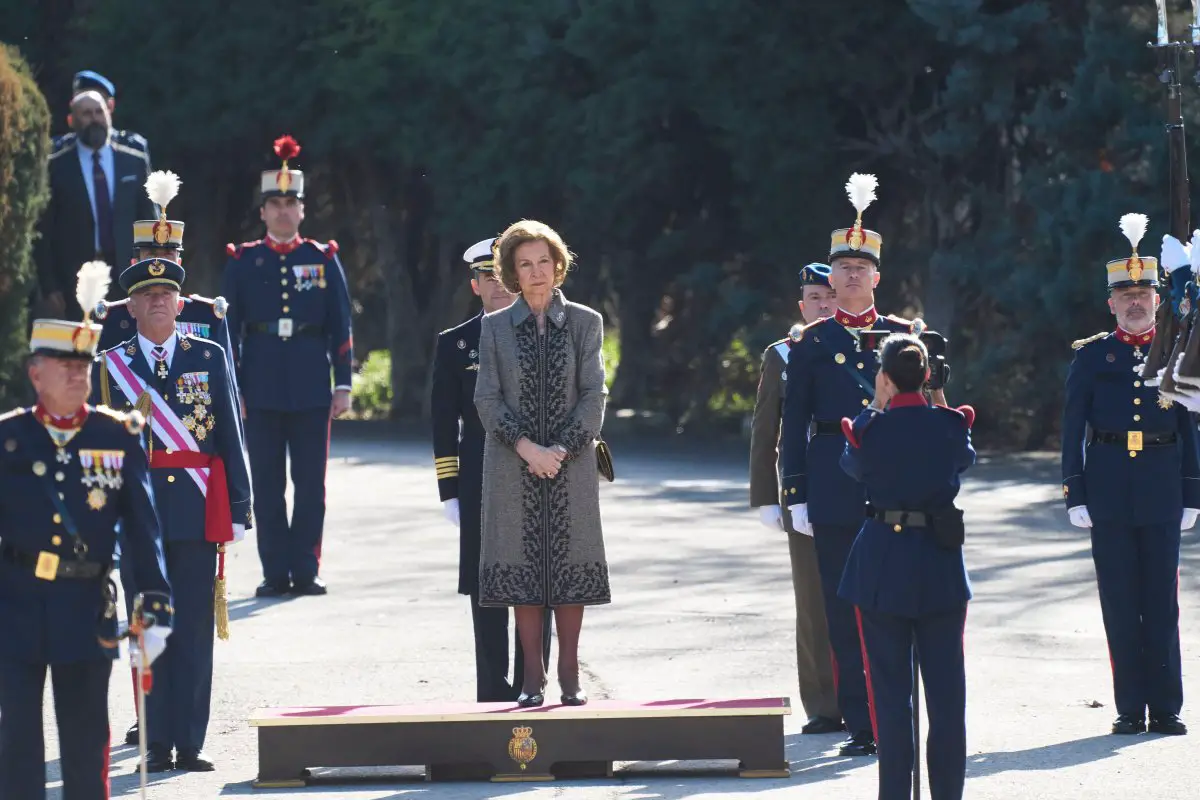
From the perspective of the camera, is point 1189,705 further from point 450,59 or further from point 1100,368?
point 450,59

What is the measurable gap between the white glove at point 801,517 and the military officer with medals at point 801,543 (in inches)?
9.6

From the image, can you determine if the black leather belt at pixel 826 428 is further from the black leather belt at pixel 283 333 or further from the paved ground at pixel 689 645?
the black leather belt at pixel 283 333

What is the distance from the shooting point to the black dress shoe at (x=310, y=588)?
12.6 metres

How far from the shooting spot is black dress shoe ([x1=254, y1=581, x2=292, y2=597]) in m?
12.6

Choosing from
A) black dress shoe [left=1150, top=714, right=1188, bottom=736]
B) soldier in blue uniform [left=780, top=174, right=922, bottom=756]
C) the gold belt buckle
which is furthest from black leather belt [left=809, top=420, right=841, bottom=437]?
the gold belt buckle

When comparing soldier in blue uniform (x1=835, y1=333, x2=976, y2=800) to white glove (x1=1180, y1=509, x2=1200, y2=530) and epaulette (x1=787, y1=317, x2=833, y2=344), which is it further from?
white glove (x1=1180, y1=509, x2=1200, y2=530)

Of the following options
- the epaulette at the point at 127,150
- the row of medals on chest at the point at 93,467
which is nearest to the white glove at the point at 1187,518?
the row of medals on chest at the point at 93,467

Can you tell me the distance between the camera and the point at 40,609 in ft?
21.4

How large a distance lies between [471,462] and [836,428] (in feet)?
4.98

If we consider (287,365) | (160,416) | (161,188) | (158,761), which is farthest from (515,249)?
(287,365)

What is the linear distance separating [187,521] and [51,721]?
1244 mm

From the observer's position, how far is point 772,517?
29.6 ft

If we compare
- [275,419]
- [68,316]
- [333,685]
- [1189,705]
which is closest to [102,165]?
[68,316]

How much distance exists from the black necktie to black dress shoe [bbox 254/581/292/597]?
3.68 m
